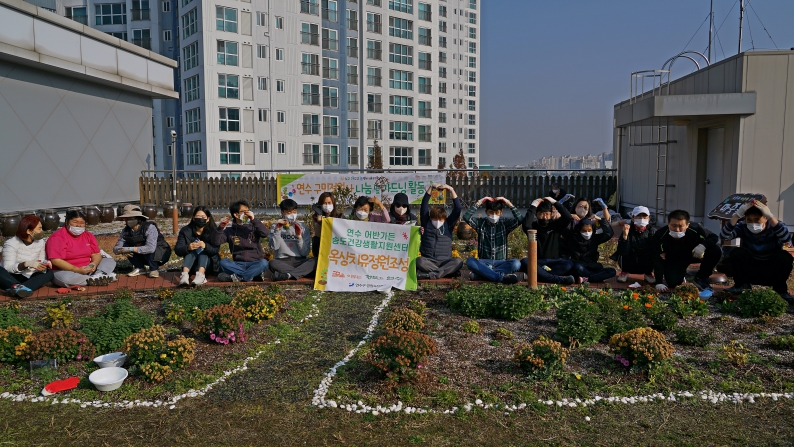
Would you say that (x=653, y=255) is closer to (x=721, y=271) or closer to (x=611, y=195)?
(x=721, y=271)

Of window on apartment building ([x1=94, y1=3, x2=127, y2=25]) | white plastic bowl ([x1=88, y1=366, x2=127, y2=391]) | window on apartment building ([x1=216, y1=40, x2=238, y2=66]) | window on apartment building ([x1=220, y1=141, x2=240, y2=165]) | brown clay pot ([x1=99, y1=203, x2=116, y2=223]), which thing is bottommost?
white plastic bowl ([x1=88, y1=366, x2=127, y2=391])

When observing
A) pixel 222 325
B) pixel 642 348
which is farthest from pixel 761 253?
pixel 222 325

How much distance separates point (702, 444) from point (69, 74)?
74.5ft

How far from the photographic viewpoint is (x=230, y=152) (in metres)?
47.1

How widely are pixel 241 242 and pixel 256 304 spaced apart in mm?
2841

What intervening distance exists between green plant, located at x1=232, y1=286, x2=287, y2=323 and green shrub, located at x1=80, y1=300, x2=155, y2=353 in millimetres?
1123

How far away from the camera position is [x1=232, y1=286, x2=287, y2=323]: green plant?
7.94 m

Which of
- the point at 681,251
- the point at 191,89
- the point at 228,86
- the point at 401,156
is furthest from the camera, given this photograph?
the point at 401,156

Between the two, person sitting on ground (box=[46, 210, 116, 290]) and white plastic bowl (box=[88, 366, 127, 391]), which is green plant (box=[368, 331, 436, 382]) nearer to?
white plastic bowl (box=[88, 366, 127, 391])

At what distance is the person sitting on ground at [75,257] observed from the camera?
9891 mm

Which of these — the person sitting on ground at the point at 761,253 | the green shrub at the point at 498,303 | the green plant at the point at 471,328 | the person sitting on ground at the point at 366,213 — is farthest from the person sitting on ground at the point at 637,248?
the person sitting on ground at the point at 366,213

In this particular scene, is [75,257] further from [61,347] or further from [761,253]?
[761,253]

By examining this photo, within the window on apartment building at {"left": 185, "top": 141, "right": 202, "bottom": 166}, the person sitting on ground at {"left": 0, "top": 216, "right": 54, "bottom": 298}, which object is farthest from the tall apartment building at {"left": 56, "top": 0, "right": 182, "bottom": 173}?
the person sitting on ground at {"left": 0, "top": 216, "right": 54, "bottom": 298}

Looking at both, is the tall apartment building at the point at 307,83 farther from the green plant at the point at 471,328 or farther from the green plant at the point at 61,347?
the green plant at the point at 471,328
